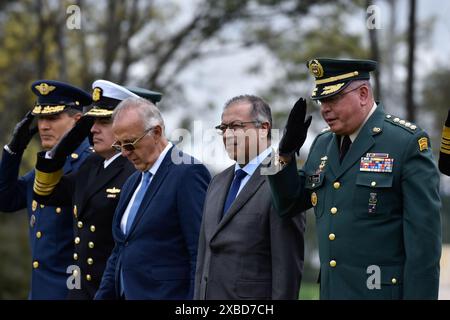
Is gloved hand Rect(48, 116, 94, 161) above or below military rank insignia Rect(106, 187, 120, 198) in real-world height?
above

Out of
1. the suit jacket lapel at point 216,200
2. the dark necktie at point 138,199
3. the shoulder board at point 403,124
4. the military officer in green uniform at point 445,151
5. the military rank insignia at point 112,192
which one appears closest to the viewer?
the military officer in green uniform at point 445,151

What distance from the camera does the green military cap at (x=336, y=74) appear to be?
5305 millimetres

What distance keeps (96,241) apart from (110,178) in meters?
0.44

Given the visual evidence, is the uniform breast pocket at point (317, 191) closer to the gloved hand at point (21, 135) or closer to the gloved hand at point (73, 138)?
the gloved hand at point (73, 138)

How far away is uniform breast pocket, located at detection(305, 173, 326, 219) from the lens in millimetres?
5398

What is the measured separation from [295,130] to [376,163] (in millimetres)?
460

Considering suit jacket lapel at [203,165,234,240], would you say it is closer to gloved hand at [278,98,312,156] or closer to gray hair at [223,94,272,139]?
gray hair at [223,94,272,139]

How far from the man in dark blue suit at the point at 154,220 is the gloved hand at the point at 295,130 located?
2.97 feet

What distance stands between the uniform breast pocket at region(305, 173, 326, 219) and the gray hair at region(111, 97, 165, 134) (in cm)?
106

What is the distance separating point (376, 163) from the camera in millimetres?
5199

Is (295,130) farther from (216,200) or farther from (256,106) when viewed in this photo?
(216,200)

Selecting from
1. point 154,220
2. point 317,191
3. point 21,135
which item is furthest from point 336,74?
point 21,135

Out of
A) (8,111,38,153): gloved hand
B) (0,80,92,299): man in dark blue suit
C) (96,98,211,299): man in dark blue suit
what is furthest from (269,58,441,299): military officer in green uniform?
(8,111,38,153): gloved hand

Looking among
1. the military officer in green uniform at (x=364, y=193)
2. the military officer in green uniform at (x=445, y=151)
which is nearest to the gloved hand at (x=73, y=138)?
the military officer in green uniform at (x=364, y=193)
